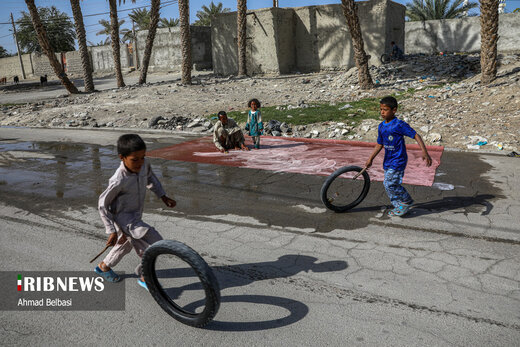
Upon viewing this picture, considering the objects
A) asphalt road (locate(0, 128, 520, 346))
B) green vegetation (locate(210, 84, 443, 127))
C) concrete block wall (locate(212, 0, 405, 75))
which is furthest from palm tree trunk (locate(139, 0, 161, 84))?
asphalt road (locate(0, 128, 520, 346))

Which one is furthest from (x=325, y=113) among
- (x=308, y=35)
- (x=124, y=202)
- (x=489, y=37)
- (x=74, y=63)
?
(x=74, y=63)

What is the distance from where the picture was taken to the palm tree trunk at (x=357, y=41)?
16156 millimetres

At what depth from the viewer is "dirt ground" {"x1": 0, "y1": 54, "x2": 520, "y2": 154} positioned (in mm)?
11125

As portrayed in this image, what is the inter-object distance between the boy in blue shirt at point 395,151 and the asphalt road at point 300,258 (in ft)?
0.89

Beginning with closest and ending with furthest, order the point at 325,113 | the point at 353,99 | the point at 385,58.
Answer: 1. the point at 325,113
2. the point at 353,99
3. the point at 385,58

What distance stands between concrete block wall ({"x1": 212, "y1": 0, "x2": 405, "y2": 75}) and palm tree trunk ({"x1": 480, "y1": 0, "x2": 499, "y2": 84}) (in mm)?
7839

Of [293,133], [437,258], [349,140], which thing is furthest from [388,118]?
[293,133]

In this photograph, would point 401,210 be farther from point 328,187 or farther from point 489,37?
point 489,37

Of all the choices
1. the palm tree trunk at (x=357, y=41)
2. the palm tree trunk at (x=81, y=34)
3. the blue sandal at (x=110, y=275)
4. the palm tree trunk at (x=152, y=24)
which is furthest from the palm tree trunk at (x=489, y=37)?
the palm tree trunk at (x=81, y=34)

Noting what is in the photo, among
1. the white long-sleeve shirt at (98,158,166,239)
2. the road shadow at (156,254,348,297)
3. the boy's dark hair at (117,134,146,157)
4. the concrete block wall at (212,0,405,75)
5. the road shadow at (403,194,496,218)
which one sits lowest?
the road shadow at (156,254,348,297)

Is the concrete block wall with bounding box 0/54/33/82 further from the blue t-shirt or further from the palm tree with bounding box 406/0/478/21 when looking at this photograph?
the blue t-shirt

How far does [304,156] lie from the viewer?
9.39 meters

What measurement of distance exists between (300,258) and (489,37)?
1343cm

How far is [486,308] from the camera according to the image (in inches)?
129
